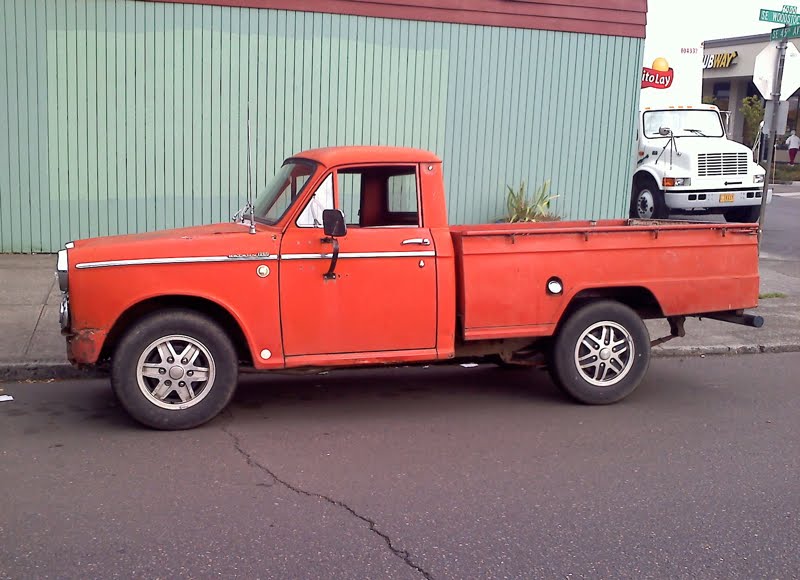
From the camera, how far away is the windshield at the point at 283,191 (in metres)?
6.35

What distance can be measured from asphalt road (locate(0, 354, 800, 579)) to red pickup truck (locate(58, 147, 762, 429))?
394mm

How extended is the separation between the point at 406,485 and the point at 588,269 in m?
2.40

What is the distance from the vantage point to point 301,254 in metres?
6.14

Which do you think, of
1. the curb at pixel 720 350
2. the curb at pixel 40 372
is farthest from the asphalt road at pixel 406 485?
the curb at pixel 720 350

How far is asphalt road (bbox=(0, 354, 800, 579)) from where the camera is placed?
4207 mm

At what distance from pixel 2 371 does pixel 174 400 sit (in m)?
2.17

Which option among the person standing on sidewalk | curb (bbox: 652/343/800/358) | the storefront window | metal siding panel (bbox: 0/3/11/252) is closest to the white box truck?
curb (bbox: 652/343/800/358)

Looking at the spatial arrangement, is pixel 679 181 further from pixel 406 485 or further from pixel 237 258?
pixel 406 485

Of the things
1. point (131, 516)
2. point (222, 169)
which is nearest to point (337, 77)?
point (222, 169)

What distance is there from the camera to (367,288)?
20.5ft

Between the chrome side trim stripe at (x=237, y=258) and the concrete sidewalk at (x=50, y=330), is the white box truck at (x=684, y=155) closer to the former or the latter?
the concrete sidewalk at (x=50, y=330)

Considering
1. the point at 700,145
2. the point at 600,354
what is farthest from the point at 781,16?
the point at 600,354

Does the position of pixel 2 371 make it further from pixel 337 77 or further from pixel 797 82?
pixel 797 82

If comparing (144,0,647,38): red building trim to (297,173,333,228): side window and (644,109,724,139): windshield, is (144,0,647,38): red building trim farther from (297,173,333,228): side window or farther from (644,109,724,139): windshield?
(297,173,333,228): side window
